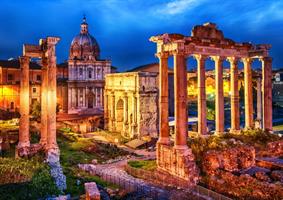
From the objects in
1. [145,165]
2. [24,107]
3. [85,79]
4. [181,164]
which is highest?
[85,79]

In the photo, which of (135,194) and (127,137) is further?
(127,137)

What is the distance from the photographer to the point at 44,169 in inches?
722

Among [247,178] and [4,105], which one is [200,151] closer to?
[247,178]

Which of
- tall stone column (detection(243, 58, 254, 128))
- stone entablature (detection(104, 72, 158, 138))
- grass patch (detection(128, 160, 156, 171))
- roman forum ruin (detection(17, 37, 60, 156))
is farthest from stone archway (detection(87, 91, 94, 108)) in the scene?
tall stone column (detection(243, 58, 254, 128))

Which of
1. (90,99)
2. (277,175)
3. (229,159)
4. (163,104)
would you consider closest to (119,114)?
(90,99)

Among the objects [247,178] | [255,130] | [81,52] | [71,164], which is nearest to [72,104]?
[81,52]

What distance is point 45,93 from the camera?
22906 mm

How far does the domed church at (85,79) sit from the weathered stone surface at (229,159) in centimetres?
4404

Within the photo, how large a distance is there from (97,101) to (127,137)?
20.8m

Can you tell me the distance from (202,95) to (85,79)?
40.4 m

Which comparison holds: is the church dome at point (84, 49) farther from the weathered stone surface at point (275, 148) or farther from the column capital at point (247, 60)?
the weathered stone surface at point (275, 148)

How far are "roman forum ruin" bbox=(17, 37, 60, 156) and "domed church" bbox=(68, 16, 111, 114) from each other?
1473 inches

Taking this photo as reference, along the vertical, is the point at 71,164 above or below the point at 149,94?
below

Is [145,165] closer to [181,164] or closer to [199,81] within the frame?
[181,164]
